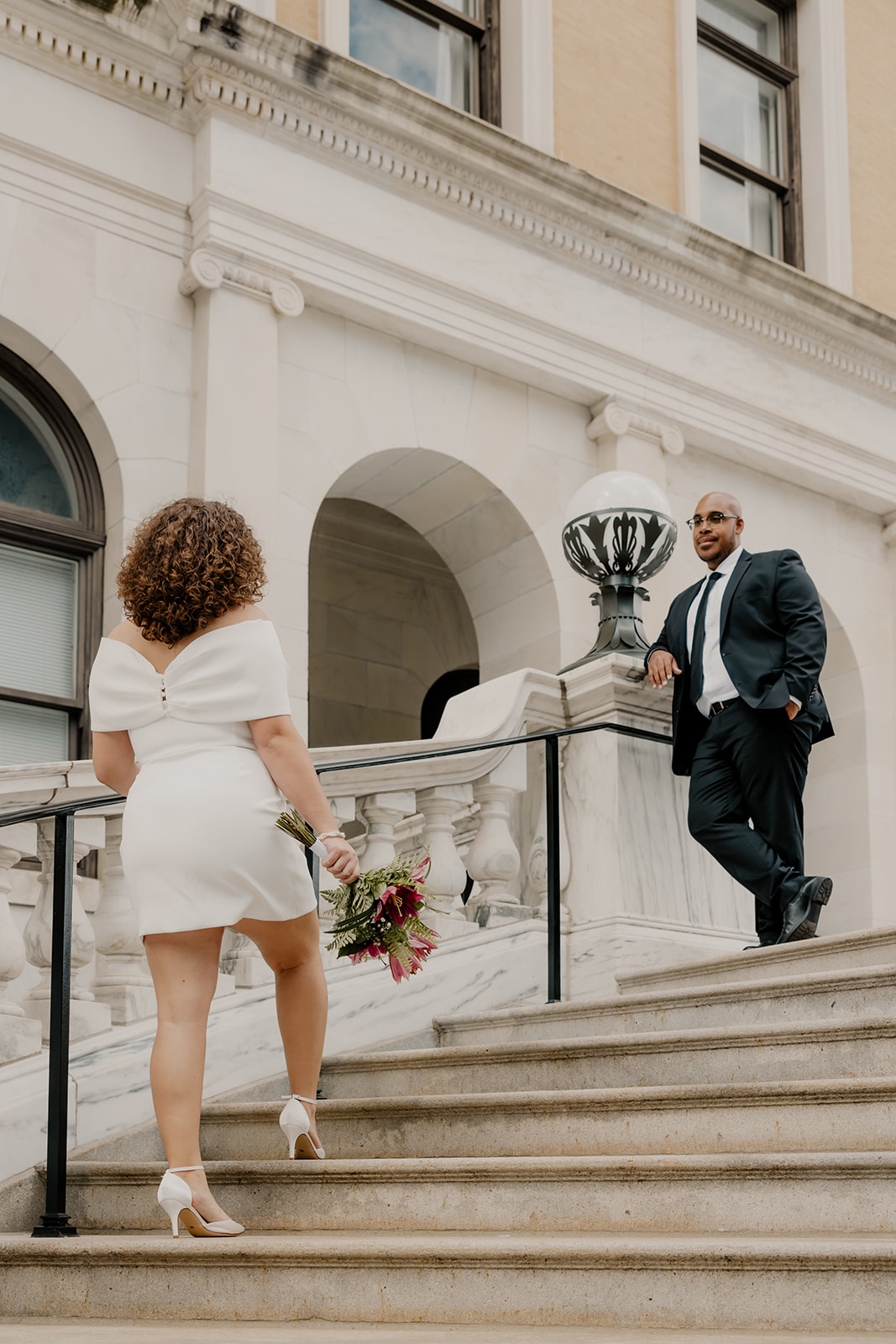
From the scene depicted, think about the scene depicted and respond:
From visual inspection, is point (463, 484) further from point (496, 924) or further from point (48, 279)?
point (496, 924)

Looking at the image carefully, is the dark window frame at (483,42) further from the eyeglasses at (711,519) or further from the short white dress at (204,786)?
the short white dress at (204,786)

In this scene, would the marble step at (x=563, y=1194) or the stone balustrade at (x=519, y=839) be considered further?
the stone balustrade at (x=519, y=839)

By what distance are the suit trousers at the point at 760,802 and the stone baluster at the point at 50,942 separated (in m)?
2.20

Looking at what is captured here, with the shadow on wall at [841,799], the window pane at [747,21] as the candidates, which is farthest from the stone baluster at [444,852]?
the window pane at [747,21]

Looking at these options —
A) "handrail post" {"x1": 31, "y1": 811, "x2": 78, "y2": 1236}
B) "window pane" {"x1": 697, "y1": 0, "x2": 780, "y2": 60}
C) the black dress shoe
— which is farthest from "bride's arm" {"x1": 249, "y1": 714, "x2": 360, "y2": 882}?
"window pane" {"x1": 697, "y1": 0, "x2": 780, "y2": 60}

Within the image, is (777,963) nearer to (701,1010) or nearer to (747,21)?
(701,1010)

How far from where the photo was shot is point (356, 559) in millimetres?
14047

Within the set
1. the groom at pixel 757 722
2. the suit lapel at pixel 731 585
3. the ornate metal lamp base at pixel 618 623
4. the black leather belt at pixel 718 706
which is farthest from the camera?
the ornate metal lamp base at pixel 618 623

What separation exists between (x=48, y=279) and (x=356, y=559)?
5432 millimetres

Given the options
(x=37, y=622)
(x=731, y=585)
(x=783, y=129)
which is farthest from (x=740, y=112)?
(x=731, y=585)

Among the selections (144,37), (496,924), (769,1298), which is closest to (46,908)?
(496,924)

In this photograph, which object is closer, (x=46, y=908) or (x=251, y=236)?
(x=46, y=908)

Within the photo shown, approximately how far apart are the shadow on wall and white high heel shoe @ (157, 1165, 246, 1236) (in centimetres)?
928

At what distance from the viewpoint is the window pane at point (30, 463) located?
29.9 ft
